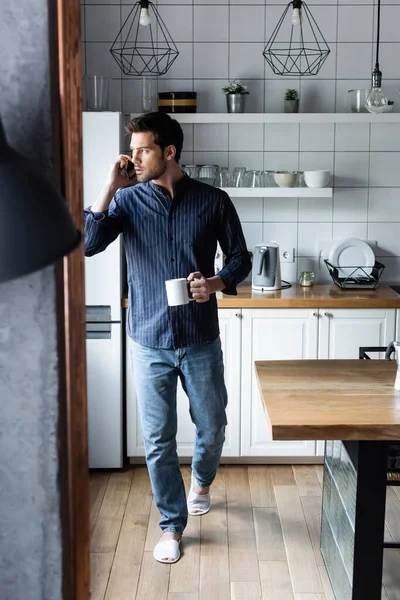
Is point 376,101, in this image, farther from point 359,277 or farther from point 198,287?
point 198,287

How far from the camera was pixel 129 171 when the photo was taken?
3.18 m

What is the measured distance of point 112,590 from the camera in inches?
117

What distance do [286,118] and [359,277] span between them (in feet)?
2.99

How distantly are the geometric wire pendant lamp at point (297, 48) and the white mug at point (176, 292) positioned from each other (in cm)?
197

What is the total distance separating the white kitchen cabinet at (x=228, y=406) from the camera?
161 inches

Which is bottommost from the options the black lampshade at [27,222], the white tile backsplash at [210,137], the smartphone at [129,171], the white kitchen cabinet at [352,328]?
the white kitchen cabinet at [352,328]

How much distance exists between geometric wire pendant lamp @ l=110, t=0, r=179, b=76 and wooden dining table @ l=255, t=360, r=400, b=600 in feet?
7.15

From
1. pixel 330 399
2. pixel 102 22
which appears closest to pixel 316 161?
pixel 102 22

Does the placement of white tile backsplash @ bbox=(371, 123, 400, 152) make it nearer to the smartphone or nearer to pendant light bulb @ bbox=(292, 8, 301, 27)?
pendant light bulb @ bbox=(292, 8, 301, 27)

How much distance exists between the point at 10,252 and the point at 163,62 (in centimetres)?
403

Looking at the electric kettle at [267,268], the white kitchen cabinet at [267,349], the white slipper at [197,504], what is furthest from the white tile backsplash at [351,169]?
the white slipper at [197,504]

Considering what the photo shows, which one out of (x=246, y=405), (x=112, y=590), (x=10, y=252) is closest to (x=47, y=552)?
(x=10, y=252)

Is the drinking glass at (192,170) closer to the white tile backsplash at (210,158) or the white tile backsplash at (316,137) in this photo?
the white tile backsplash at (210,158)

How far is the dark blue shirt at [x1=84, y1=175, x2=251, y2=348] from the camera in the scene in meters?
3.10
